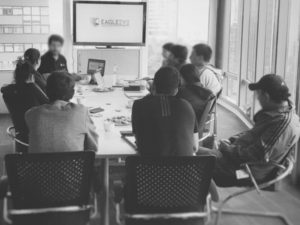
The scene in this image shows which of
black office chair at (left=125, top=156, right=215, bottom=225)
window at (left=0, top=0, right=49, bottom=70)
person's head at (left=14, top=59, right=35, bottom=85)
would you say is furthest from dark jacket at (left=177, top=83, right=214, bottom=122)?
window at (left=0, top=0, right=49, bottom=70)

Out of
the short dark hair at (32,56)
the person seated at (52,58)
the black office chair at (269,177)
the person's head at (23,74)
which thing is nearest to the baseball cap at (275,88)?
the black office chair at (269,177)

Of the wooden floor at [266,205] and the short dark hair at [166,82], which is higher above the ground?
the short dark hair at [166,82]

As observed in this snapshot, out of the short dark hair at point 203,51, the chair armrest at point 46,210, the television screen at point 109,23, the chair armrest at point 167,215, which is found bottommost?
the chair armrest at point 167,215

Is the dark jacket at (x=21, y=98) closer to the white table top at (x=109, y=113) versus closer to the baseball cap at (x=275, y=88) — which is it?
the white table top at (x=109, y=113)

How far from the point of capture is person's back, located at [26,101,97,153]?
286 cm

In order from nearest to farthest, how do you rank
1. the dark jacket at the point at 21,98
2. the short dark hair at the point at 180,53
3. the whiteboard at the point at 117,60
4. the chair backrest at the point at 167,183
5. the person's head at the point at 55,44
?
1. the chair backrest at the point at 167,183
2. the dark jacket at the point at 21,98
3. the short dark hair at the point at 180,53
4. the person's head at the point at 55,44
5. the whiteboard at the point at 117,60

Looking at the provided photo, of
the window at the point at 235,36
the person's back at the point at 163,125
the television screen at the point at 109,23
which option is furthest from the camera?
the window at the point at 235,36

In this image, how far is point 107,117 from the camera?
423 cm

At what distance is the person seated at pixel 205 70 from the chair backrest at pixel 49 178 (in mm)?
2914

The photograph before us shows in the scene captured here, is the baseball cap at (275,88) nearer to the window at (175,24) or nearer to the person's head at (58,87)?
the person's head at (58,87)

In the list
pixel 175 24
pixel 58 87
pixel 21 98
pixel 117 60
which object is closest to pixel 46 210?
pixel 58 87

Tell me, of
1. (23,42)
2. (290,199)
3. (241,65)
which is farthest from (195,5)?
(290,199)

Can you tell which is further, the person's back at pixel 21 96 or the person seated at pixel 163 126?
the person's back at pixel 21 96

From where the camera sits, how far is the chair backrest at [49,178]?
2.48 m
